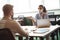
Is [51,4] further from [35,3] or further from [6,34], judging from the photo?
[6,34]

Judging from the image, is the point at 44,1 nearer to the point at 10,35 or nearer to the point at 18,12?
the point at 18,12

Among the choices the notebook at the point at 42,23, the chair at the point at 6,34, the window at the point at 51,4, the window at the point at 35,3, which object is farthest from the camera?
the window at the point at 35,3

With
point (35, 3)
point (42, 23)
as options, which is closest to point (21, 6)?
point (35, 3)

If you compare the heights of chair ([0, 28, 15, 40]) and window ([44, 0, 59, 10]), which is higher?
window ([44, 0, 59, 10])

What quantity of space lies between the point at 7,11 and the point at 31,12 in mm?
5336

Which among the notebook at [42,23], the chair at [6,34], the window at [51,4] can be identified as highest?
the window at [51,4]

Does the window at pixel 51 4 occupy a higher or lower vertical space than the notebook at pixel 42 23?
higher

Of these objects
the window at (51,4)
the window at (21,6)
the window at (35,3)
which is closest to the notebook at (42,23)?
the window at (51,4)

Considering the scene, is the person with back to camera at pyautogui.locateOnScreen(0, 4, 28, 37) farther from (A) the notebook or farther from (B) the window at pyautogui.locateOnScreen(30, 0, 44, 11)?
(B) the window at pyautogui.locateOnScreen(30, 0, 44, 11)

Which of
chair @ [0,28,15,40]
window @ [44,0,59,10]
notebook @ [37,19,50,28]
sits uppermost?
window @ [44,0,59,10]

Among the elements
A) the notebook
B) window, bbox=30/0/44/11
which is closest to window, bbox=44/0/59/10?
window, bbox=30/0/44/11

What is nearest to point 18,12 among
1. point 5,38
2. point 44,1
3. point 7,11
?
point 44,1

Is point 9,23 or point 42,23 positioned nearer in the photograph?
point 9,23

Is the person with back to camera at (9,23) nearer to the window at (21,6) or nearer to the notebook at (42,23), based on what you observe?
the notebook at (42,23)
